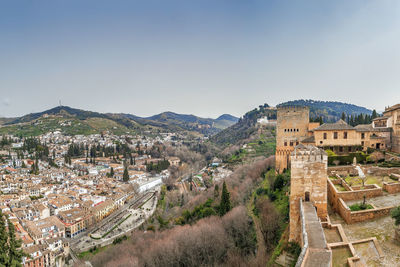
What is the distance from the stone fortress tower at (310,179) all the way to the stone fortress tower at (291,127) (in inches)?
541

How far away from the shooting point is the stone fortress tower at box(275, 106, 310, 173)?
22.9m

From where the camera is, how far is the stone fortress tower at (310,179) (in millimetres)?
9852

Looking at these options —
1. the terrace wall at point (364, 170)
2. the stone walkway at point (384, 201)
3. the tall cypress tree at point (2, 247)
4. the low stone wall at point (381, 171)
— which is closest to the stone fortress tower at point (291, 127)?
the terrace wall at point (364, 170)

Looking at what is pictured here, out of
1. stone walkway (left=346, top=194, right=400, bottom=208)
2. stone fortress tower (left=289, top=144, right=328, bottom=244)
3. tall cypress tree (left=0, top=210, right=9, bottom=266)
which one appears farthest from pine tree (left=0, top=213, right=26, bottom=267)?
stone walkway (left=346, top=194, right=400, bottom=208)

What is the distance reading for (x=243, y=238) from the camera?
A: 19.8 meters

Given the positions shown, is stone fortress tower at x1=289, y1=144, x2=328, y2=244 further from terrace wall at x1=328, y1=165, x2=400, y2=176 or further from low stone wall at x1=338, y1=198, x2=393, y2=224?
terrace wall at x1=328, y1=165, x2=400, y2=176

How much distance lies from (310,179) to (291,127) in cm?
1424

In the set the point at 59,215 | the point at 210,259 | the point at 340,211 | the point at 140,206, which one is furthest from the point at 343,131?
the point at 59,215

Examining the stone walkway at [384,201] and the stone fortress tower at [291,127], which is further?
the stone fortress tower at [291,127]

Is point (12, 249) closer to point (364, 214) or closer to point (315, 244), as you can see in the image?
point (315, 244)

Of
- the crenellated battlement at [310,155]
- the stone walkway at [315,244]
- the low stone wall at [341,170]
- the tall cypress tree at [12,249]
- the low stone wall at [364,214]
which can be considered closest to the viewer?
the stone walkway at [315,244]

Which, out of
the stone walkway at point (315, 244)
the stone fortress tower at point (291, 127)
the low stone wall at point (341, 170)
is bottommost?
the stone walkway at point (315, 244)

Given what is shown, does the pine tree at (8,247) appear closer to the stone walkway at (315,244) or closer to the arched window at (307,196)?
the stone walkway at (315,244)

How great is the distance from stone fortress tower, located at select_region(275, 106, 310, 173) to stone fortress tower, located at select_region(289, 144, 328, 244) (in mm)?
13742
